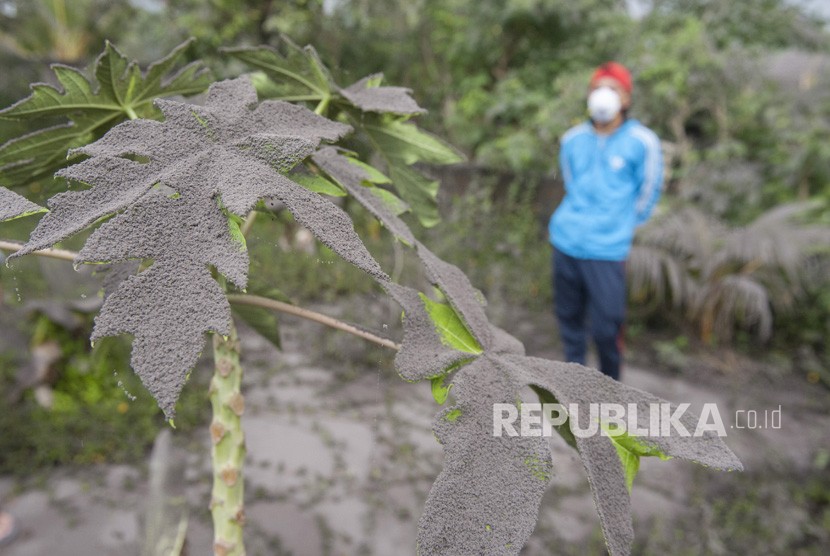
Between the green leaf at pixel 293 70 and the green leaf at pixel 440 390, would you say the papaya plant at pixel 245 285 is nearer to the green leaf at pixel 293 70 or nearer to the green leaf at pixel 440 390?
the green leaf at pixel 440 390

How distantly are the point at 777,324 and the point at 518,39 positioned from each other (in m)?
3.86

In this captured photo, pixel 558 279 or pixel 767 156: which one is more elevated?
pixel 767 156

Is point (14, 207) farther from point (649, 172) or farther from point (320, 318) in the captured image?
point (649, 172)

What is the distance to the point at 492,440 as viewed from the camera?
413 millimetres

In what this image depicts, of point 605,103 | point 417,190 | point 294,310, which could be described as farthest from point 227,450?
point 605,103

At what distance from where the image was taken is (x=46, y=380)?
2326mm

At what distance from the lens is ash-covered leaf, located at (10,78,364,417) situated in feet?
1.11

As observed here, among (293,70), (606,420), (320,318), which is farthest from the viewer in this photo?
(293,70)

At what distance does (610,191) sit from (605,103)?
0.33 metres

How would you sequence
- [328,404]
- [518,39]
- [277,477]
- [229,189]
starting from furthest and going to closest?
[518,39] < [328,404] < [277,477] < [229,189]

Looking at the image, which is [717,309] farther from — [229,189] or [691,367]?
[229,189]

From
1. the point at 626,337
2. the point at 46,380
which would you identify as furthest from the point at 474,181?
the point at 46,380

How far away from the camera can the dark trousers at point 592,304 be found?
214 cm

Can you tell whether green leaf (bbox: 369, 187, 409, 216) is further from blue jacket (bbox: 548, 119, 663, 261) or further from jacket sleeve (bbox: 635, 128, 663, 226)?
jacket sleeve (bbox: 635, 128, 663, 226)
